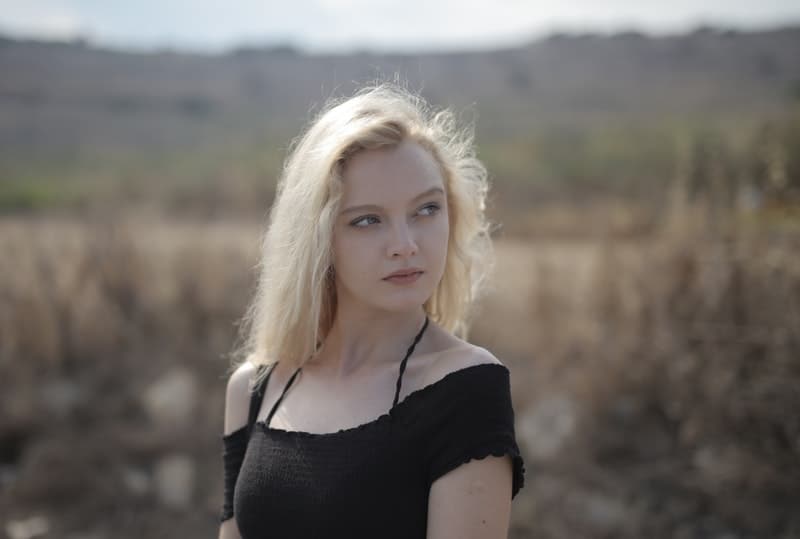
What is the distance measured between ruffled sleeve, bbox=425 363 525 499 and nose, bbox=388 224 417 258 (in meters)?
0.31

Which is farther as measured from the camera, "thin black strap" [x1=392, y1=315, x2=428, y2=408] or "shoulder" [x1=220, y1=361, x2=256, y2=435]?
"shoulder" [x1=220, y1=361, x2=256, y2=435]

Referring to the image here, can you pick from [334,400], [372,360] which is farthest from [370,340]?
[334,400]

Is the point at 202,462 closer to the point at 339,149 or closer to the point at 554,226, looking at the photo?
A: the point at 339,149

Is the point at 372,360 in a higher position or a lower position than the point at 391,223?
lower

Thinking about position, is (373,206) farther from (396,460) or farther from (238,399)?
(238,399)

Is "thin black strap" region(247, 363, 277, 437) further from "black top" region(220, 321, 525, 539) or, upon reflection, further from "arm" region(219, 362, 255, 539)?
"black top" region(220, 321, 525, 539)

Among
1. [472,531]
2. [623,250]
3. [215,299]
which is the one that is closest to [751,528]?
[623,250]

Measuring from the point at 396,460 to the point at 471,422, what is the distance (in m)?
0.18

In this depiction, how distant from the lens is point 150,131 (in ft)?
111

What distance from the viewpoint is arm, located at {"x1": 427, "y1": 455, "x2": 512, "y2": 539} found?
5.07 ft

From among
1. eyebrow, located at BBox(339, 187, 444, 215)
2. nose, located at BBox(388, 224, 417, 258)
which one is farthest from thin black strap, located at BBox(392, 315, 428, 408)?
eyebrow, located at BBox(339, 187, 444, 215)

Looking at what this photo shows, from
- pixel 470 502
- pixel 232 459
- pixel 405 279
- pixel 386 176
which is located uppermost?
pixel 386 176

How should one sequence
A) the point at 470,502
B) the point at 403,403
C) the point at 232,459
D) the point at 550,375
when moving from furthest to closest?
the point at 550,375, the point at 232,459, the point at 403,403, the point at 470,502

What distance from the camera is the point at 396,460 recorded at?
1.62 m
